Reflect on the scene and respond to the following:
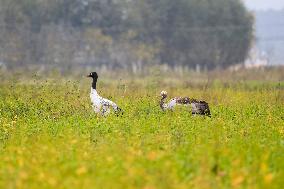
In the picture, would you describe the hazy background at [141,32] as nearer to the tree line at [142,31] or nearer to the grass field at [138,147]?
the tree line at [142,31]

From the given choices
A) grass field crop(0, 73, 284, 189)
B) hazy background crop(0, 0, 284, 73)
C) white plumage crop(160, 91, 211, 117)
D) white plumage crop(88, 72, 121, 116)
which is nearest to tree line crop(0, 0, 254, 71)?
hazy background crop(0, 0, 284, 73)

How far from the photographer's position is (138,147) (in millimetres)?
12352

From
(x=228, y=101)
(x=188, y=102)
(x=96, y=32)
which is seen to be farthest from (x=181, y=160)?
(x=96, y=32)

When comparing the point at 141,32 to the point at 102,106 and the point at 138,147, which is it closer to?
the point at 102,106

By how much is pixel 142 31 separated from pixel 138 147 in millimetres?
77072

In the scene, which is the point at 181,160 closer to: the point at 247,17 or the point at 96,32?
the point at 96,32

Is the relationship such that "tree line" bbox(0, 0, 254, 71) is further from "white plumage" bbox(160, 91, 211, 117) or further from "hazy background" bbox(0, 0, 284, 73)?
"white plumage" bbox(160, 91, 211, 117)

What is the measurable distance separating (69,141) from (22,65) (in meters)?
65.6

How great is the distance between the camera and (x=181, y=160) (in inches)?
411

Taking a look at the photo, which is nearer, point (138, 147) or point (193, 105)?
point (138, 147)

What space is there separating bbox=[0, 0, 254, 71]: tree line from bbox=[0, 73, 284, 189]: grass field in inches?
2448

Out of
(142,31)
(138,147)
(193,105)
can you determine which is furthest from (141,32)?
(138,147)

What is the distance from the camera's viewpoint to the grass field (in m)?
9.22

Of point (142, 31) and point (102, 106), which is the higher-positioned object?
point (142, 31)
